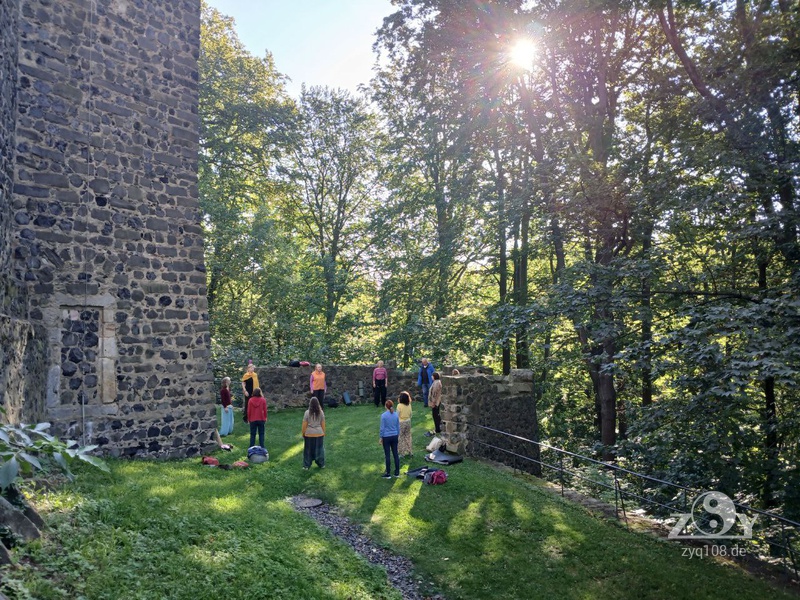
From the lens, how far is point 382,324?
23.4 meters

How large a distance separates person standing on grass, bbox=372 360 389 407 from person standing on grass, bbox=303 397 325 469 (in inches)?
277

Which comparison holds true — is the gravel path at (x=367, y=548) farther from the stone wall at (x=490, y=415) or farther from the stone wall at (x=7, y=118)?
the stone wall at (x=7, y=118)

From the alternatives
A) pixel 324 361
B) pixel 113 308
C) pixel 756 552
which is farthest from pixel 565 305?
pixel 324 361

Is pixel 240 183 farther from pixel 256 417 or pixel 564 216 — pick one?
pixel 564 216

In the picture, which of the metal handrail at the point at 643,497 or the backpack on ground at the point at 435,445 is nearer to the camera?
the metal handrail at the point at 643,497

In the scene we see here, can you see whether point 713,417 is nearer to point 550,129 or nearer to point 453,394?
point 453,394

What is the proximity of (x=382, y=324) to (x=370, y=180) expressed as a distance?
1061 centimetres

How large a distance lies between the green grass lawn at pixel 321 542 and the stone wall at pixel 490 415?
1228 mm

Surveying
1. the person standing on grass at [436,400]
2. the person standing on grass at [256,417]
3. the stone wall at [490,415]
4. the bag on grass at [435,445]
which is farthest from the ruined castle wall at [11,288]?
the person standing on grass at [436,400]

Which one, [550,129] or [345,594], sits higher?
[550,129]

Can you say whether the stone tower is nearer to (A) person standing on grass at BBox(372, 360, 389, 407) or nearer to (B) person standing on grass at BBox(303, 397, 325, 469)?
(B) person standing on grass at BBox(303, 397, 325, 469)

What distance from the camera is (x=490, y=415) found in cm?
1374

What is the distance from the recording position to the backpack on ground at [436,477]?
10.2m

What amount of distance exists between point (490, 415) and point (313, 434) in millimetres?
5107
